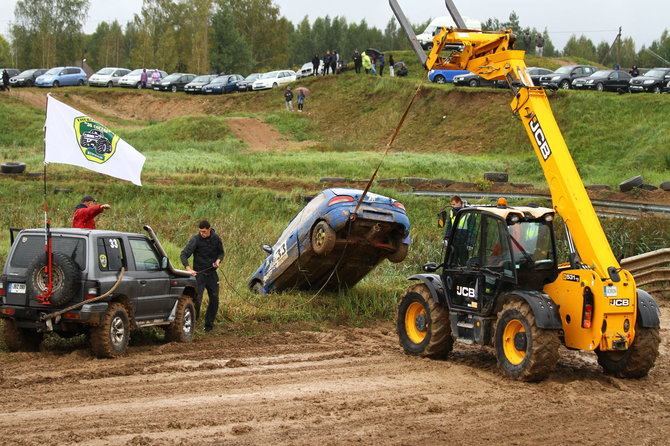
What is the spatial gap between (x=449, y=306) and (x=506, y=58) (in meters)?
3.58

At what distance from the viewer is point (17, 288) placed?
1184 cm

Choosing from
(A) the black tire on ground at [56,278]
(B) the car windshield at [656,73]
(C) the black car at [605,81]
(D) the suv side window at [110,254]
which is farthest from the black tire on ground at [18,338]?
(B) the car windshield at [656,73]

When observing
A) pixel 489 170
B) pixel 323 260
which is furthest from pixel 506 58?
pixel 489 170

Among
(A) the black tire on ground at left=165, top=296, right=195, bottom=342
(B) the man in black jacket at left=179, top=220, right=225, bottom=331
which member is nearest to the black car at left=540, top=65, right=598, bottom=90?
(B) the man in black jacket at left=179, top=220, right=225, bottom=331

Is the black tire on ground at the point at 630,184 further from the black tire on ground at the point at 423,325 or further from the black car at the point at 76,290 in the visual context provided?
the black car at the point at 76,290

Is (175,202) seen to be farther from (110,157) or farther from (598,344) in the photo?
(598,344)

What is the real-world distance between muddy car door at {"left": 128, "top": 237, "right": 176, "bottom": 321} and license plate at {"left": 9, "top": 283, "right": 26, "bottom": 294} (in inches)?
60.8

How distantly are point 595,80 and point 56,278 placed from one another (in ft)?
126

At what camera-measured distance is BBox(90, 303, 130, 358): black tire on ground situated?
38.3 feet

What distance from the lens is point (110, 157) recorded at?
13398 millimetres

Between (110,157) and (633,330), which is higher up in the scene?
(110,157)

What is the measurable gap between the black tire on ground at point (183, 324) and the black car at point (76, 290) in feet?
2.16

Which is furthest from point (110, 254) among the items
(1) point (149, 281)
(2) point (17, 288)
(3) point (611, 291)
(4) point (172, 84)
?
(4) point (172, 84)

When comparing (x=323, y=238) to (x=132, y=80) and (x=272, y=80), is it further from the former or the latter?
(x=132, y=80)
